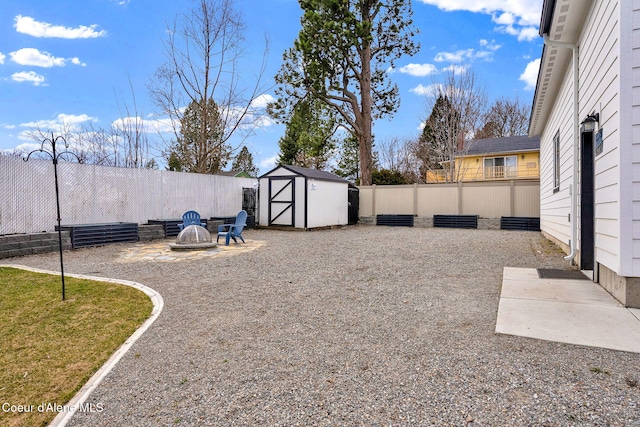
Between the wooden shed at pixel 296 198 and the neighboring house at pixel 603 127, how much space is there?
28.1 ft

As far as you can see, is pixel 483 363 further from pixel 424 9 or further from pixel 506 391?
pixel 424 9

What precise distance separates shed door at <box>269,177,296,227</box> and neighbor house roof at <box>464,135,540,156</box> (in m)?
13.9

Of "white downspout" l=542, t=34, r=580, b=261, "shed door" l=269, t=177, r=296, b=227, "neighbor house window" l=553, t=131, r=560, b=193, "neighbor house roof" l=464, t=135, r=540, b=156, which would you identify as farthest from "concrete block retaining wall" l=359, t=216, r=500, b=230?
"white downspout" l=542, t=34, r=580, b=261

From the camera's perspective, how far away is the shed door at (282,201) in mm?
13555

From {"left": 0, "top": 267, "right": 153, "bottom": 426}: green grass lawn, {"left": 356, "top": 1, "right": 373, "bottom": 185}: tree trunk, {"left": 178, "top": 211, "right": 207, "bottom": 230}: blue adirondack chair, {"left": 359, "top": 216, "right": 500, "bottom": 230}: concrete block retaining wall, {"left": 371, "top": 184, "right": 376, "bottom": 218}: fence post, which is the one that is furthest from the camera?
{"left": 356, "top": 1, "right": 373, "bottom": 185}: tree trunk

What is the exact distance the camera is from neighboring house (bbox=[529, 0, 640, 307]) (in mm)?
3217

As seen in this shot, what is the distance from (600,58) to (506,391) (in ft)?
13.0

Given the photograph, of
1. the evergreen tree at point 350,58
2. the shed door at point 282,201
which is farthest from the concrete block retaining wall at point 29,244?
the evergreen tree at point 350,58

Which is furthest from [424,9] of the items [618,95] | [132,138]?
[618,95]

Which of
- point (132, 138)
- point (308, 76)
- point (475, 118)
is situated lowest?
point (132, 138)

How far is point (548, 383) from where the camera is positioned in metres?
2.10

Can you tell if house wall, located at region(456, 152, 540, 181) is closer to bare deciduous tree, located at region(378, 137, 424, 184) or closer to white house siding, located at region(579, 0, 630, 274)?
bare deciduous tree, located at region(378, 137, 424, 184)

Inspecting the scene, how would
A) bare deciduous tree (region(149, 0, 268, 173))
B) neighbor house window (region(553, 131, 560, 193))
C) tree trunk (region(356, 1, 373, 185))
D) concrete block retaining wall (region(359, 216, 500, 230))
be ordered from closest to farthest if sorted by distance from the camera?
neighbor house window (region(553, 131, 560, 193))
concrete block retaining wall (region(359, 216, 500, 230))
bare deciduous tree (region(149, 0, 268, 173))
tree trunk (region(356, 1, 373, 185))

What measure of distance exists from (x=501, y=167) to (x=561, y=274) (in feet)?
68.2
